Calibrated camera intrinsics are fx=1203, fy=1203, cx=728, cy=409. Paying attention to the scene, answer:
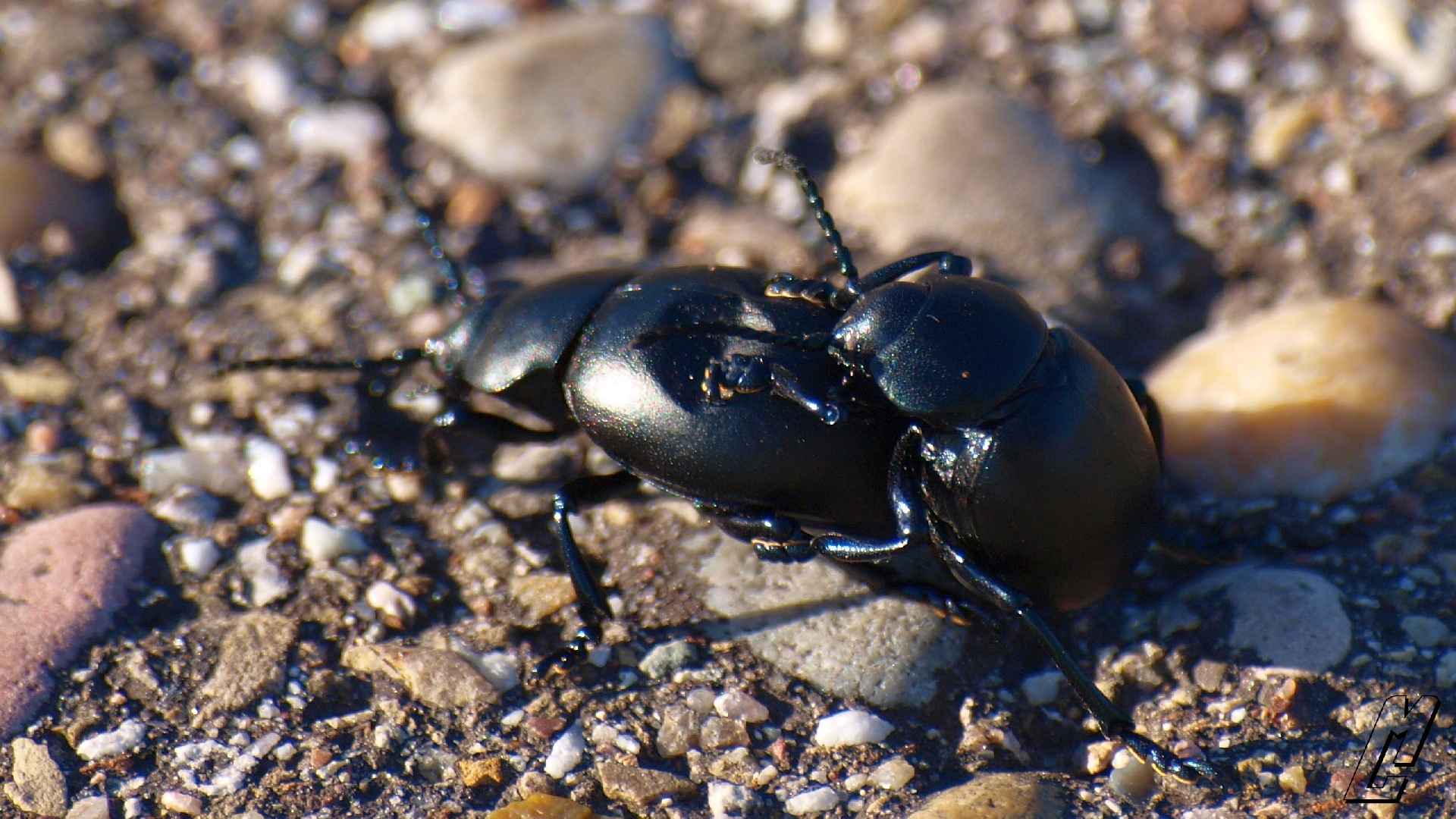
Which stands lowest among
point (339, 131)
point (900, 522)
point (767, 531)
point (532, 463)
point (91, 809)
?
point (91, 809)

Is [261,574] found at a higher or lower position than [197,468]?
lower

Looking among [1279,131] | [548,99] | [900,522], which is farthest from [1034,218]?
[548,99]

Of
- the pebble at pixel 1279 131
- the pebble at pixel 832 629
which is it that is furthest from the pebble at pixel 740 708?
the pebble at pixel 1279 131

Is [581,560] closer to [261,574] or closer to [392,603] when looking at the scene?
[392,603]

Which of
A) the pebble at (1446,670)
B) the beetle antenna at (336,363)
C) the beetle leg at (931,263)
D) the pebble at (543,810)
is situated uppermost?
the beetle leg at (931,263)

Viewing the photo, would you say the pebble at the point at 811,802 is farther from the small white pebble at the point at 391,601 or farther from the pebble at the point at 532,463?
the pebble at the point at 532,463

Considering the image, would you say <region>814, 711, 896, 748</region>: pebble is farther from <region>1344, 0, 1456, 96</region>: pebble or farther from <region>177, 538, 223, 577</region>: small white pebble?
<region>1344, 0, 1456, 96</region>: pebble
